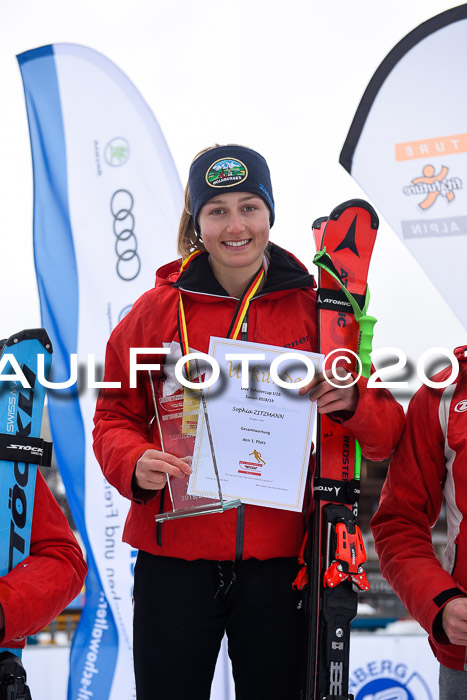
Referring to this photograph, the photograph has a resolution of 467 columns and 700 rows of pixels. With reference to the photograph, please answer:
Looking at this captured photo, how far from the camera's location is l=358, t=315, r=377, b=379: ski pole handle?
1.77 m

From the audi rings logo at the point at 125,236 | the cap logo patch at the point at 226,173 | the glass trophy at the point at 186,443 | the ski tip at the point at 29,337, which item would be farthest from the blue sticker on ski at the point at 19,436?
the audi rings logo at the point at 125,236

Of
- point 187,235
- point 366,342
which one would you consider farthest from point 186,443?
point 187,235

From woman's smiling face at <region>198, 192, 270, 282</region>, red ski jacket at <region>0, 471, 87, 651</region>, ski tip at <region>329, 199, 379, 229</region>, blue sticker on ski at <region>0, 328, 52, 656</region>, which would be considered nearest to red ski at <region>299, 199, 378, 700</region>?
ski tip at <region>329, 199, 379, 229</region>

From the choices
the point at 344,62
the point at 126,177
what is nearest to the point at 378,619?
the point at 126,177

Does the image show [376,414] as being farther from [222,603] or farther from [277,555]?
[222,603]

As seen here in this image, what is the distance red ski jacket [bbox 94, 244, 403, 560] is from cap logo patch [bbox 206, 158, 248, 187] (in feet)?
0.70

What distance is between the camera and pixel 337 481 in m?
1.76

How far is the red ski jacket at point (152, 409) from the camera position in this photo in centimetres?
169

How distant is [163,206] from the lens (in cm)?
320

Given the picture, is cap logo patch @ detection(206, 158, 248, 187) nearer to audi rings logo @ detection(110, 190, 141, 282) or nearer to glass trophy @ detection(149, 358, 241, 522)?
glass trophy @ detection(149, 358, 241, 522)

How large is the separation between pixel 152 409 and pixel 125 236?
1.46 metres

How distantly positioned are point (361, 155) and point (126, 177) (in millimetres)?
1021

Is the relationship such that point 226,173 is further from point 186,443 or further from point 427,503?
point 427,503

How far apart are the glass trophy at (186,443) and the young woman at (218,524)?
3cm
